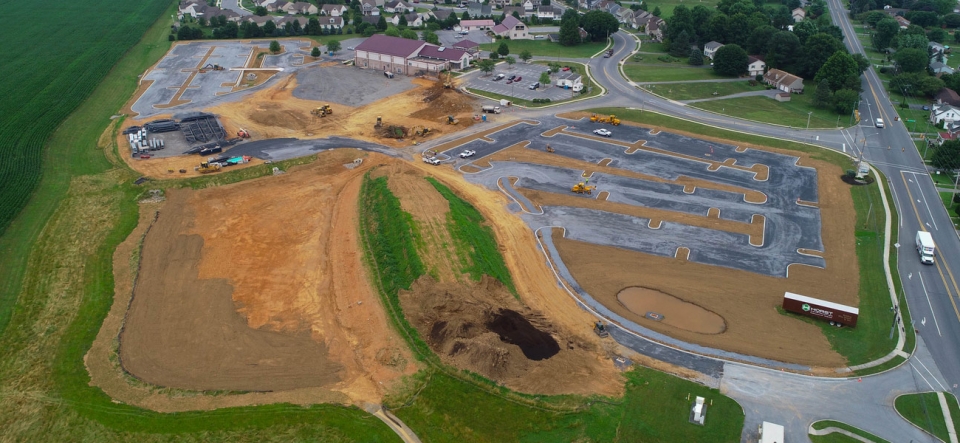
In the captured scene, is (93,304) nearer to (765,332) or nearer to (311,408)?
(311,408)

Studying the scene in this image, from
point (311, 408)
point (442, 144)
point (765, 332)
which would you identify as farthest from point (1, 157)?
point (765, 332)

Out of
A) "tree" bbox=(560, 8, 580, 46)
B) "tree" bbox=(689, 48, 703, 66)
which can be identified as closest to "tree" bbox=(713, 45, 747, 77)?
"tree" bbox=(689, 48, 703, 66)

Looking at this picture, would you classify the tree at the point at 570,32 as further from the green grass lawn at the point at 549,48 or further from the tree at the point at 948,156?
the tree at the point at 948,156

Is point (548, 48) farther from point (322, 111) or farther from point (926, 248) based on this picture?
point (926, 248)

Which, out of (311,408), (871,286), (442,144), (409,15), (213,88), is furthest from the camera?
(409,15)

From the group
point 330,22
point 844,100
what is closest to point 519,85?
point 844,100

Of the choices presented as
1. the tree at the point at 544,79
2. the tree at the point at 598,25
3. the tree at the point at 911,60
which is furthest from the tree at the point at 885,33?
the tree at the point at 544,79
